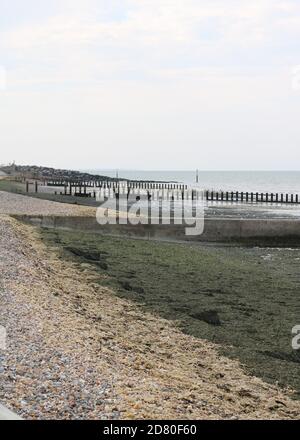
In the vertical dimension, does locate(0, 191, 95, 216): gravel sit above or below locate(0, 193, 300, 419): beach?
above

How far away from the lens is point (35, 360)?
6.62 m

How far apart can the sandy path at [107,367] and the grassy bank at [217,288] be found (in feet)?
1.82

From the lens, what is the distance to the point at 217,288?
13.9 metres

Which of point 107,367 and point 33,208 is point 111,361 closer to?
A: point 107,367

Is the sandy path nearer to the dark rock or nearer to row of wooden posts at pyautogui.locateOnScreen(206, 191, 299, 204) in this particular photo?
the dark rock

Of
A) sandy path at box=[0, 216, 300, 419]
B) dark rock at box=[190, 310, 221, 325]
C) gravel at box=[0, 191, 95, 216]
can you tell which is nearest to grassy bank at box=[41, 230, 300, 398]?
dark rock at box=[190, 310, 221, 325]

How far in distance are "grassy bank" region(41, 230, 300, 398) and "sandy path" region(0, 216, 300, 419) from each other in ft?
1.82

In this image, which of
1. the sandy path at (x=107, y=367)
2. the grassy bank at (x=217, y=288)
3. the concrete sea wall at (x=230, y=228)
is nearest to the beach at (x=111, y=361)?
the sandy path at (x=107, y=367)

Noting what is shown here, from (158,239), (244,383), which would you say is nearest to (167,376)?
(244,383)

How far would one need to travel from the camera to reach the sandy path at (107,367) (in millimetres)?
5648

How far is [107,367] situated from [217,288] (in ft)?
24.2

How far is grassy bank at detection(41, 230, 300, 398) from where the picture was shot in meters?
9.26
